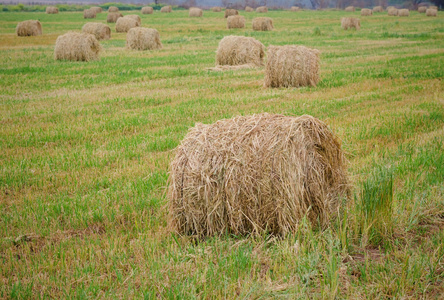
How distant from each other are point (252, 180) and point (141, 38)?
2080 cm

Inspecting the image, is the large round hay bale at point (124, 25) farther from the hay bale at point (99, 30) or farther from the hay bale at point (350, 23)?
the hay bale at point (350, 23)

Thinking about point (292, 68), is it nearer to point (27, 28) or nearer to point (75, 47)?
point (75, 47)

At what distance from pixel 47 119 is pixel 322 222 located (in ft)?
23.6

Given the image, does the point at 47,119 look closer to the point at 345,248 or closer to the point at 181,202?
the point at 181,202

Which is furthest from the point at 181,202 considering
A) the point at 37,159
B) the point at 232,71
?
the point at 232,71

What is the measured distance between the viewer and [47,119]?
10055 millimetres

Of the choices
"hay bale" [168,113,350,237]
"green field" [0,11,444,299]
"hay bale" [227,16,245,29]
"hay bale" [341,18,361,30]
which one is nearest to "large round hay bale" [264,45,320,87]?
"green field" [0,11,444,299]

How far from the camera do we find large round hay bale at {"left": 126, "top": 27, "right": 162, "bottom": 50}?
78.8ft

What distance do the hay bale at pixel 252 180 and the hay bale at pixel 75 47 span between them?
16066mm

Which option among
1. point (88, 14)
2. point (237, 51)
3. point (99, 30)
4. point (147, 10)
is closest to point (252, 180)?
point (237, 51)

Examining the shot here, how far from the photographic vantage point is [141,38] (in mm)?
24062

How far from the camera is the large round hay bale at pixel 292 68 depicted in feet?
43.9

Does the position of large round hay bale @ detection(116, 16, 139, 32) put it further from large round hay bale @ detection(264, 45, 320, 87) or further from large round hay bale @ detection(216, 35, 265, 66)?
large round hay bale @ detection(264, 45, 320, 87)

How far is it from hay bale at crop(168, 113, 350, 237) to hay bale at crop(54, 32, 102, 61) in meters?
16.1
